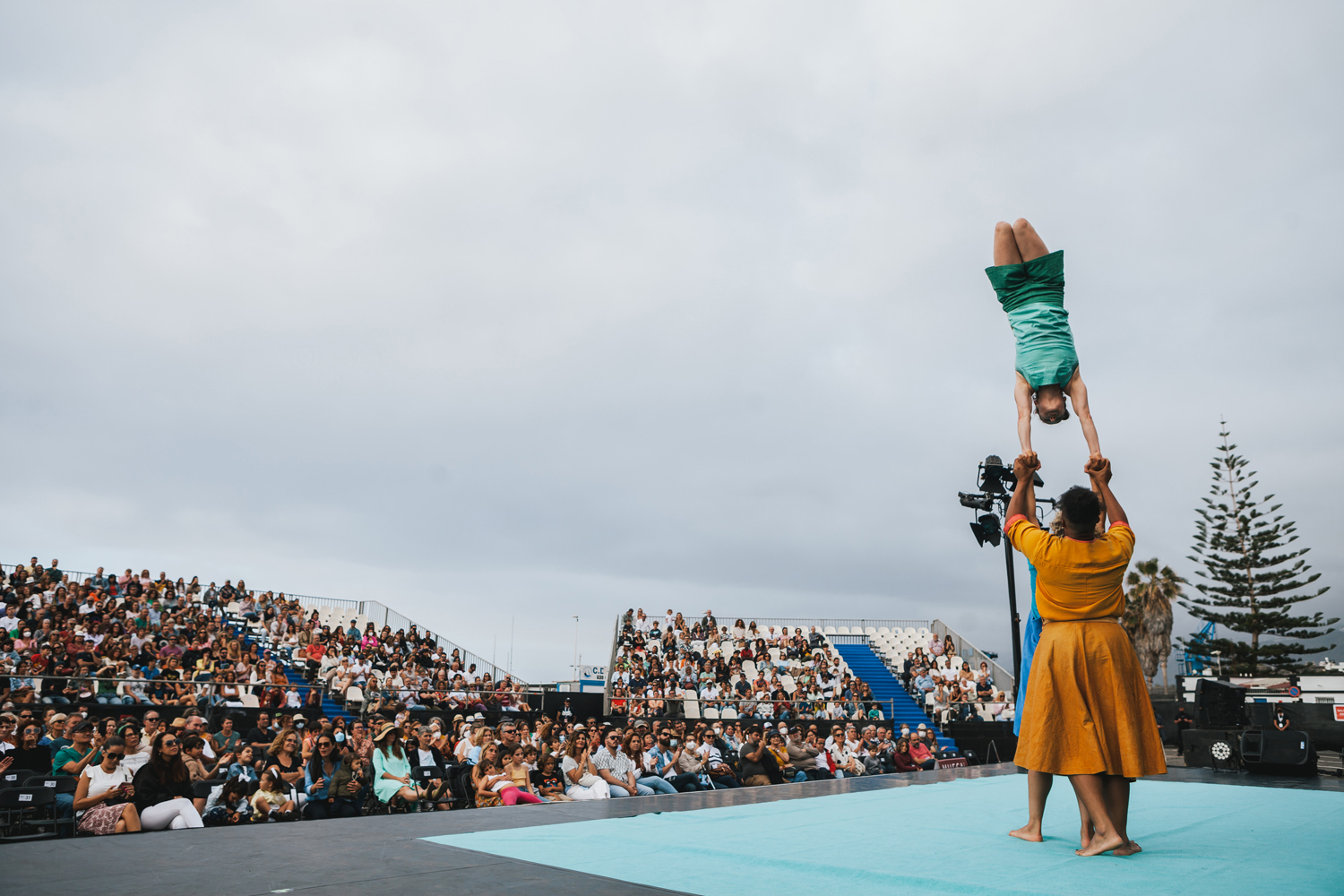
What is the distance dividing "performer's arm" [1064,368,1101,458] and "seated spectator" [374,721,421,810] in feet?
19.2

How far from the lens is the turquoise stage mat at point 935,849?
277 centimetres

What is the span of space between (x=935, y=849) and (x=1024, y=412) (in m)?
1.93

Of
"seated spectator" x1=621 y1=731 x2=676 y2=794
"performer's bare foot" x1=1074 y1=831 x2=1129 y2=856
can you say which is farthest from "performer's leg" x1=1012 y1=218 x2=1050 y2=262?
"seated spectator" x1=621 y1=731 x2=676 y2=794

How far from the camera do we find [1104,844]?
10.8ft

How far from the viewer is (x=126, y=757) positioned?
6430 mm

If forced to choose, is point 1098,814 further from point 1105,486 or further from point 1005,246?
point 1005,246

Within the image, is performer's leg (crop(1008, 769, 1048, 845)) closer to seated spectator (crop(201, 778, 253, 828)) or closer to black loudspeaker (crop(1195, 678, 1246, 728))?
seated spectator (crop(201, 778, 253, 828))

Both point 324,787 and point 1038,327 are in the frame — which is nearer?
point 1038,327

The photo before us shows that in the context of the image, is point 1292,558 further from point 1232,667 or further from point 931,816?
point 931,816

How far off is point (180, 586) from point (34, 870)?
51.3 ft

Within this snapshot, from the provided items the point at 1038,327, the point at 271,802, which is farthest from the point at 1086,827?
the point at 271,802

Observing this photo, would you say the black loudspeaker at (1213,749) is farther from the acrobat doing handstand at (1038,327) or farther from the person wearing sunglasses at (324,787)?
the person wearing sunglasses at (324,787)

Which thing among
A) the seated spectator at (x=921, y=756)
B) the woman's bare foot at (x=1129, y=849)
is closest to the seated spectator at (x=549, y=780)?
the woman's bare foot at (x=1129, y=849)

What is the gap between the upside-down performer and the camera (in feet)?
10.9
